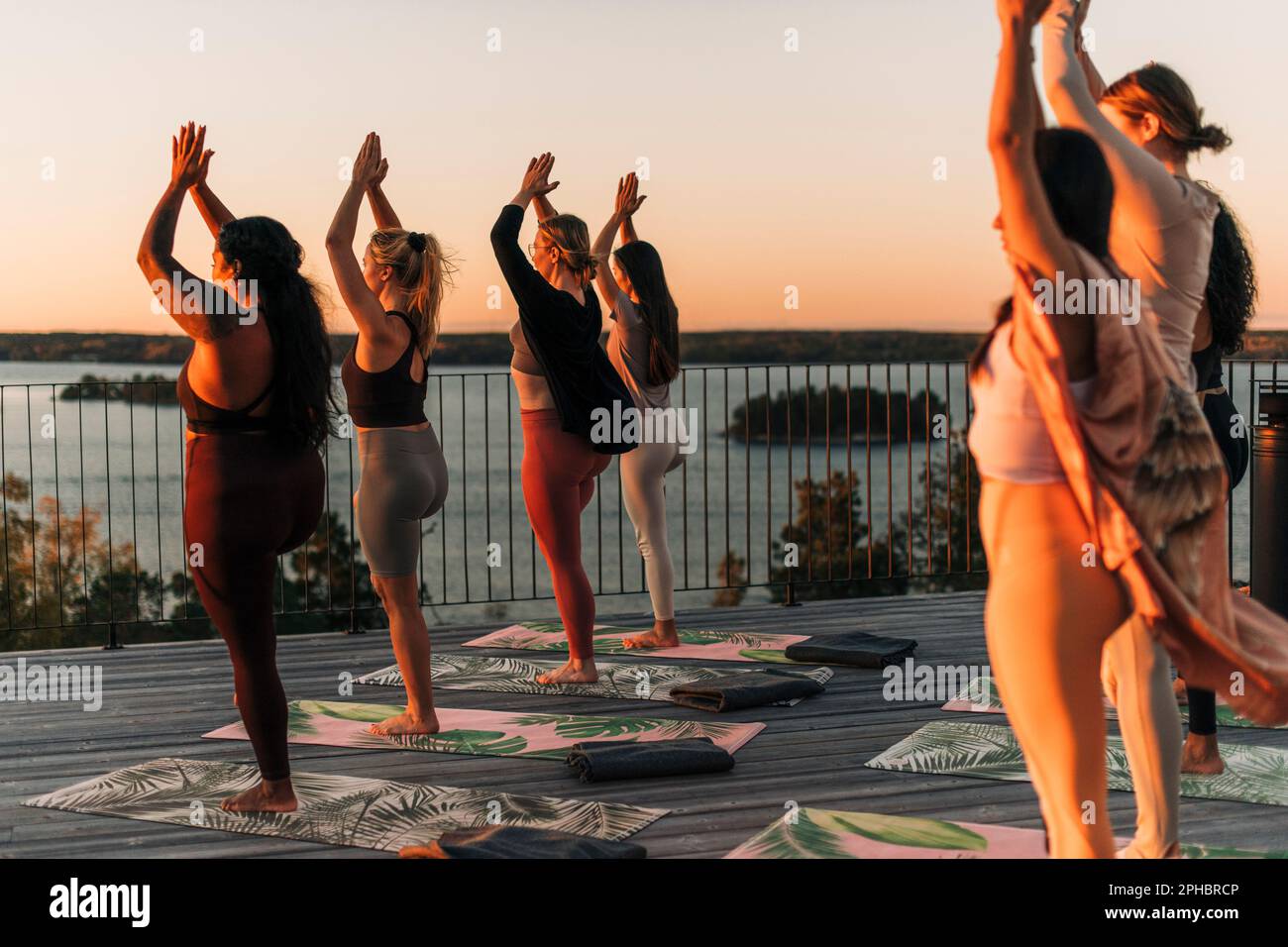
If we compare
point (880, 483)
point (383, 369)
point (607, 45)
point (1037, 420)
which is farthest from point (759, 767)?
point (880, 483)

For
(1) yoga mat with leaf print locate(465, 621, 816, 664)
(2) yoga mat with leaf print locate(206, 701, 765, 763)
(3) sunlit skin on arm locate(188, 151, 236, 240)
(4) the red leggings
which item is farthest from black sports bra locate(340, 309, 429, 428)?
(1) yoga mat with leaf print locate(465, 621, 816, 664)

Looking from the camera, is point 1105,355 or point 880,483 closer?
point 1105,355

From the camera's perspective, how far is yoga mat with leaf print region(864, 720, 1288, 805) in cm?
355

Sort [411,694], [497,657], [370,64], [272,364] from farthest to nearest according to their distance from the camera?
1. [370,64]
2. [497,657]
3. [411,694]
4. [272,364]

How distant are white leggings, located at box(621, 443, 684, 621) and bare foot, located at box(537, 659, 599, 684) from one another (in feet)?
2.08

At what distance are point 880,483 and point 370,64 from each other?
3051 centimetres

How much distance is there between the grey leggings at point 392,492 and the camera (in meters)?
4.01

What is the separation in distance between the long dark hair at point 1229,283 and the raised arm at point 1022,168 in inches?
69.1

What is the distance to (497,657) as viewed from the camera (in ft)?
18.3

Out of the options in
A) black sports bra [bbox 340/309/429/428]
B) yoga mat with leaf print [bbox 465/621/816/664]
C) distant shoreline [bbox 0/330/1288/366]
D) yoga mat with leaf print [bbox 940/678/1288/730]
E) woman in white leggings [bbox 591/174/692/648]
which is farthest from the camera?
distant shoreline [bbox 0/330/1288/366]

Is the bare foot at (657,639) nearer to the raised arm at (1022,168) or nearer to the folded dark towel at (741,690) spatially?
the folded dark towel at (741,690)

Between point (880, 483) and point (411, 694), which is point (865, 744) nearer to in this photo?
point (411, 694)

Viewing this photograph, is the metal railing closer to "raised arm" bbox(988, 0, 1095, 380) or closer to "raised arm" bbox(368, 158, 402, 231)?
"raised arm" bbox(368, 158, 402, 231)

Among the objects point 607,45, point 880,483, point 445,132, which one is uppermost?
point 607,45
